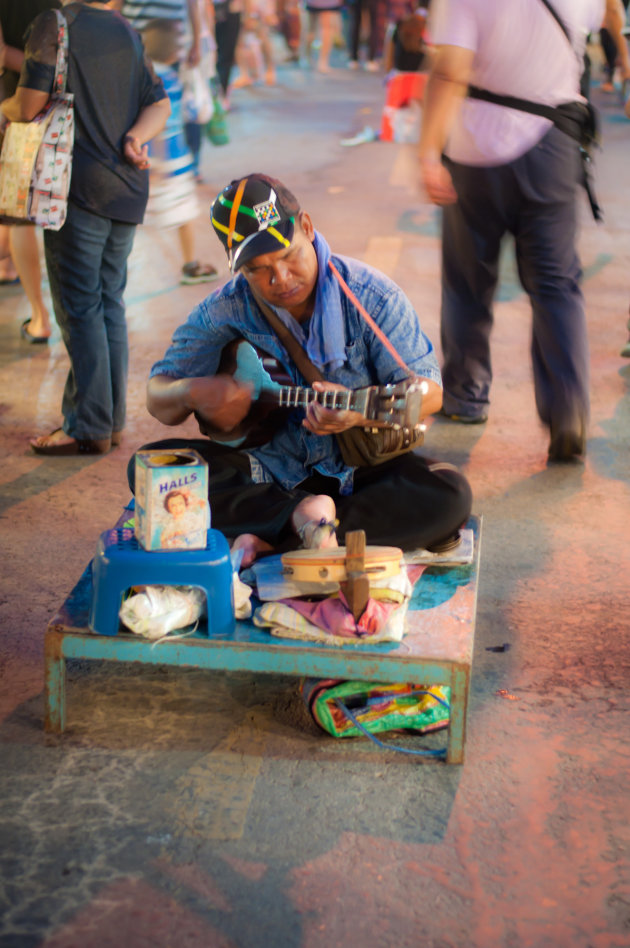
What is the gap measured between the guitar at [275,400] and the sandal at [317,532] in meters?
0.31

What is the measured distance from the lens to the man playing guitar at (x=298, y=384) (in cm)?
267

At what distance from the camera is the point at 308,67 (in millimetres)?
15953

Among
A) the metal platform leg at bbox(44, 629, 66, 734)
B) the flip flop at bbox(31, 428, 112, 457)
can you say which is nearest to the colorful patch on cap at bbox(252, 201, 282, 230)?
the metal platform leg at bbox(44, 629, 66, 734)

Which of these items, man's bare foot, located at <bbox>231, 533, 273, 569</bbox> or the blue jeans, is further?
the blue jeans

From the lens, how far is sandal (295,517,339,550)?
274 cm

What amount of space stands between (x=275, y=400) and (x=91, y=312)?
1335mm

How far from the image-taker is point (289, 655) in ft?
7.88

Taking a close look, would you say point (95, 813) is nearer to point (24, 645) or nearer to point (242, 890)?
point (242, 890)

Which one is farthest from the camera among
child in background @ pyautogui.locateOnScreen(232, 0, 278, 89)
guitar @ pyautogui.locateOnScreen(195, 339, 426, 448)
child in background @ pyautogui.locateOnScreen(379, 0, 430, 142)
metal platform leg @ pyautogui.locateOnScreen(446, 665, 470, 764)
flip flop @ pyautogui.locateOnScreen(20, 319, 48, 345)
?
child in background @ pyautogui.locateOnScreen(232, 0, 278, 89)

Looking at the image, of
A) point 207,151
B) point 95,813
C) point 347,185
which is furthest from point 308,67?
point 95,813

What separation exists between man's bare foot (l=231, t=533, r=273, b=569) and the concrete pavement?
0.31 m

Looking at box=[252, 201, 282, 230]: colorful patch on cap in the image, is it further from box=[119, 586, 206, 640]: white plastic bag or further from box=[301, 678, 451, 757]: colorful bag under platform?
box=[301, 678, 451, 757]: colorful bag under platform

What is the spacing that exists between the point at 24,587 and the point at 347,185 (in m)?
6.18

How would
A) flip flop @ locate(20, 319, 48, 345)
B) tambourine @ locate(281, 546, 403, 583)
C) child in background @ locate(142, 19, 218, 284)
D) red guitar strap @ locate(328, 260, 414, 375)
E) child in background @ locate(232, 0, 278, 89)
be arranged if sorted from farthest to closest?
child in background @ locate(232, 0, 278, 89)
child in background @ locate(142, 19, 218, 284)
flip flop @ locate(20, 319, 48, 345)
red guitar strap @ locate(328, 260, 414, 375)
tambourine @ locate(281, 546, 403, 583)
